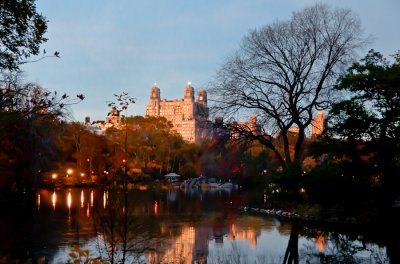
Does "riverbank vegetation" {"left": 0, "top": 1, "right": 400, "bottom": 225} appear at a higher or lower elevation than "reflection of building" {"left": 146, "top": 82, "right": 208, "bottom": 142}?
lower

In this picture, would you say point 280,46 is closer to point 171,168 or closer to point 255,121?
point 255,121

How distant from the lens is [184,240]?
15234 millimetres

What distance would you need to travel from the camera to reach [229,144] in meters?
27.5

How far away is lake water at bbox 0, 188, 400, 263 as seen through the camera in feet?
38.8

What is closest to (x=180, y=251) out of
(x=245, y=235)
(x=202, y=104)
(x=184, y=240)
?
(x=184, y=240)

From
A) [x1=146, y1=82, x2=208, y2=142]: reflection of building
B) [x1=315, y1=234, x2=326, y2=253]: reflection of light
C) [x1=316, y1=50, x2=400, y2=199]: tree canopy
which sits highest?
[x1=146, y1=82, x2=208, y2=142]: reflection of building

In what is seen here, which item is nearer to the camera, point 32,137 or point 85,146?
point 32,137

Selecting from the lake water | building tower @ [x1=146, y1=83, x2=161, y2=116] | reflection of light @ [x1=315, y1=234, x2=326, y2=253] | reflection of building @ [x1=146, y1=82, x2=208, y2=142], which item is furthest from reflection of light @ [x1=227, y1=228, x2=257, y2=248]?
building tower @ [x1=146, y1=83, x2=161, y2=116]

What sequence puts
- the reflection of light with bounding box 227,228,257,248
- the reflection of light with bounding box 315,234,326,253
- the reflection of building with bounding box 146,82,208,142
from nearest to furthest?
1. the reflection of light with bounding box 315,234,326,253
2. the reflection of light with bounding box 227,228,257,248
3. the reflection of building with bounding box 146,82,208,142

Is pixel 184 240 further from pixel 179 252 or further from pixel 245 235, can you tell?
pixel 245 235

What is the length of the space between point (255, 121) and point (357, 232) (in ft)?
36.9

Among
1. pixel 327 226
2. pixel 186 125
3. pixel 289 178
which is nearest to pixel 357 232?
pixel 327 226

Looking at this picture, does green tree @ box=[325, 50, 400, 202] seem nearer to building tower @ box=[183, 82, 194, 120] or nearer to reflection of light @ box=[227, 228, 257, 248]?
reflection of light @ box=[227, 228, 257, 248]

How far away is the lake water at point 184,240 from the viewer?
11.8 m
